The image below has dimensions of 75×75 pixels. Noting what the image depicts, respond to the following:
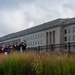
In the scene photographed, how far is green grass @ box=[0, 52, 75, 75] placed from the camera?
10.3m

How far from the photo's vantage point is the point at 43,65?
11164 mm

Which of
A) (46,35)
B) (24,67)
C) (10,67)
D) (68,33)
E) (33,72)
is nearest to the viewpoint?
(33,72)

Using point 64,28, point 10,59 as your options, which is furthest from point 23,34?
point 10,59

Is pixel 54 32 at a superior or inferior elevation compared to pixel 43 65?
superior

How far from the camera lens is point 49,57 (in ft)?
37.4

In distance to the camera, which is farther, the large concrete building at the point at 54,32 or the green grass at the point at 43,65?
the large concrete building at the point at 54,32

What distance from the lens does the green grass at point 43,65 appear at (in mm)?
10258

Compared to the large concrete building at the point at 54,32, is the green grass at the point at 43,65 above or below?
below

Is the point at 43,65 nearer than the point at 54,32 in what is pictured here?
Yes

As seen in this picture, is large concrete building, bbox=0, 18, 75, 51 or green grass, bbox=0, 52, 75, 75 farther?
large concrete building, bbox=0, 18, 75, 51

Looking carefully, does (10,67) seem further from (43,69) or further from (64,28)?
(64,28)

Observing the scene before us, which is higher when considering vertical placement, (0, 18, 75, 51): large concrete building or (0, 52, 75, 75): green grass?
(0, 18, 75, 51): large concrete building

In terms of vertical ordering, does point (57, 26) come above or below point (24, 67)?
above

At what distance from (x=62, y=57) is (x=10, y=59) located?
4.48 m
